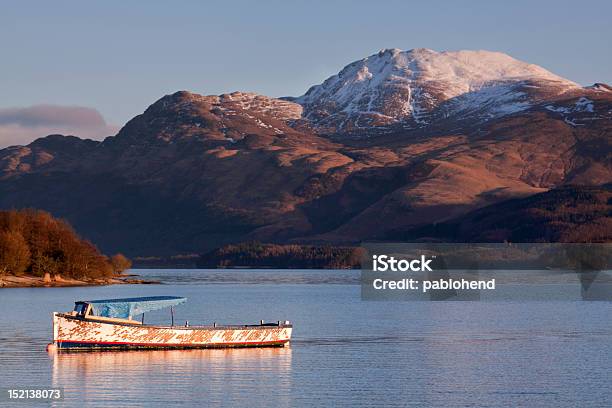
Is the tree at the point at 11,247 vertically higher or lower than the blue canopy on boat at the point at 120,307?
higher

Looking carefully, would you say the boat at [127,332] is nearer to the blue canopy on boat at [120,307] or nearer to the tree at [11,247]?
the blue canopy on boat at [120,307]

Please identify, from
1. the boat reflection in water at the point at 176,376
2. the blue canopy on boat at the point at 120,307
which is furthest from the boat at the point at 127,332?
the boat reflection in water at the point at 176,376

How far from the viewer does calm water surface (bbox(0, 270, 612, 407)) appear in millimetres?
68062

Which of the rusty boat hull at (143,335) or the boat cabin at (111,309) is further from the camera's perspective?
the rusty boat hull at (143,335)

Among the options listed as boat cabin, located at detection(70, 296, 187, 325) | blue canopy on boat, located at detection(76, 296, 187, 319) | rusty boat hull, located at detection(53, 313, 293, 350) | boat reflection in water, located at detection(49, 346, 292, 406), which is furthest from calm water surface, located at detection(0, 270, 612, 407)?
blue canopy on boat, located at detection(76, 296, 187, 319)

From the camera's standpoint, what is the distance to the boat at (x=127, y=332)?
87.8 meters

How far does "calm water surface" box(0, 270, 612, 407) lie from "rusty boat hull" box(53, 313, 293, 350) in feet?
3.12

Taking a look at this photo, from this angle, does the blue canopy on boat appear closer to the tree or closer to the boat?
the boat

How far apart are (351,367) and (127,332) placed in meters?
16.9

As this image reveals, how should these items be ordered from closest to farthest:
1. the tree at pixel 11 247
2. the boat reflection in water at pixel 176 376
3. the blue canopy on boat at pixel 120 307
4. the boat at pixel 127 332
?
the boat reflection in water at pixel 176 376
the boat at pixel 127 332
the blue canopy on boat at pixel 120 307
the tree at pixel 11 247

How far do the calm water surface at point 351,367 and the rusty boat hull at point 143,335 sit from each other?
95 cm

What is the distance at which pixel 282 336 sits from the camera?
95000 millimetres

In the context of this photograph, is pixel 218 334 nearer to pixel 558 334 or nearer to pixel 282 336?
pixel 282 336

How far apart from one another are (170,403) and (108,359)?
65.6 ft
